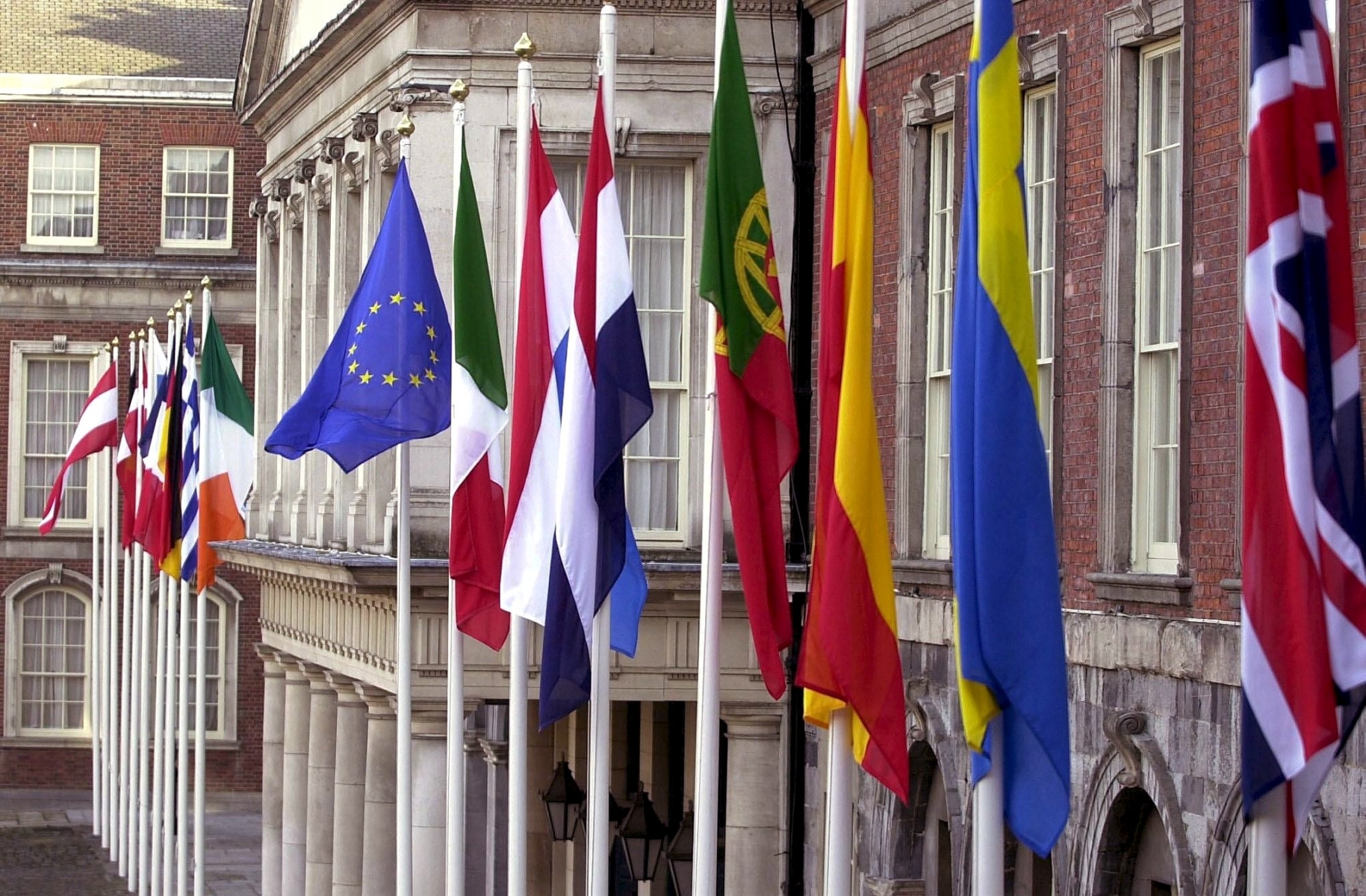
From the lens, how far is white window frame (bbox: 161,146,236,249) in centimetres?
4744

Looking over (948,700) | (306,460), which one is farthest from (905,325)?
(306,460)

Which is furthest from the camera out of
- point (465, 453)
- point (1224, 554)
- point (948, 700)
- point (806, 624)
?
point (948, 700)

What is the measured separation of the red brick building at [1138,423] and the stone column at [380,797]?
27.1 feet

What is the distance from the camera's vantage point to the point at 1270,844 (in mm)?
8922

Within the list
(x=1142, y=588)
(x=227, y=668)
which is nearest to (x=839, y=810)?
(x=1142, y=588)

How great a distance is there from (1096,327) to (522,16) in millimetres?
8562

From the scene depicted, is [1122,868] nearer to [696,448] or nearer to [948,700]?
[948,700]

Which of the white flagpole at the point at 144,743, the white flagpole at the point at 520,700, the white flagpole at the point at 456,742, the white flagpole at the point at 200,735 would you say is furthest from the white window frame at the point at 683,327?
the white flagpole at the point at 144,743

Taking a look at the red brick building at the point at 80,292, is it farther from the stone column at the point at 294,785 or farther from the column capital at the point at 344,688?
the column capital at the point at 344,688

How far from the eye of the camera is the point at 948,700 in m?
18.7

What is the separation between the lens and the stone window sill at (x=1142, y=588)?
15.0 meters

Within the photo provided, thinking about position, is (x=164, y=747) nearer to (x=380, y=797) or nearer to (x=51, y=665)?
(x=380, y=797)

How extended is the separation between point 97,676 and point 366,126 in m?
20.7

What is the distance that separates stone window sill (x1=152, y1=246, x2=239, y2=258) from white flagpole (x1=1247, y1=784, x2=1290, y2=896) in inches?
1568
